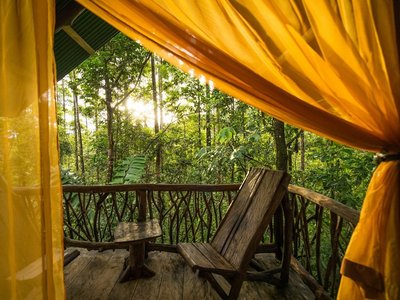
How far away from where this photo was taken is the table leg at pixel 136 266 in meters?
2.61

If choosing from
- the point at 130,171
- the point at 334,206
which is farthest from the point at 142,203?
the point at 130,171

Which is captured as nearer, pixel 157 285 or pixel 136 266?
pixel 157 285

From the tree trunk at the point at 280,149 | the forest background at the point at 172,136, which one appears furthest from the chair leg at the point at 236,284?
the tree trunk at the point at 280,149

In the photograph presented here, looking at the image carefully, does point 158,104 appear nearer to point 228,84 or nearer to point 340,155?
point 340,155

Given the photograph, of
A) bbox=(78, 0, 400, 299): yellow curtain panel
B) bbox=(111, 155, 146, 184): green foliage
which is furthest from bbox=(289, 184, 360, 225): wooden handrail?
bbox=(111, 155, 146, 184): green foliage

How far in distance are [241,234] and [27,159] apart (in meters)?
1.66

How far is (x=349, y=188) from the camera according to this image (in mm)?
4516

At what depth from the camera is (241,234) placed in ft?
7.37

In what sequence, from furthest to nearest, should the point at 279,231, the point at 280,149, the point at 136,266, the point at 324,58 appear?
the point at 280,149 < the point at 279,231 < the point at 136,266 < the point at 324,58

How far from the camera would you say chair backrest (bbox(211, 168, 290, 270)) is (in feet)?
6.75

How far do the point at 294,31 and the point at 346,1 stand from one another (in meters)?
0.26

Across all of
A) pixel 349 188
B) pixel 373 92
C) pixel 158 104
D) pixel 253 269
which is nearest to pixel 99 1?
pixel 373 92

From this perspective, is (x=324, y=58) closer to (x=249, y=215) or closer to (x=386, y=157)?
(x=386, y=157)

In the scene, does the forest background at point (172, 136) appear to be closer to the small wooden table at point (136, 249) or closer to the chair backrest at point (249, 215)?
the chair backrest at point (249, 215)
